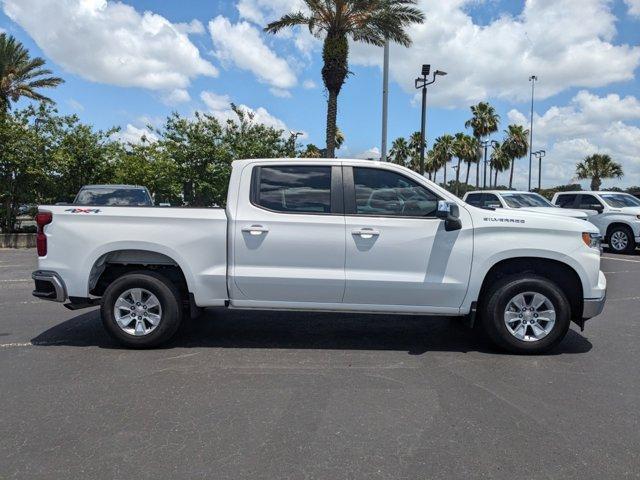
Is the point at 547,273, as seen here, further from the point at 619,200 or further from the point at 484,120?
the point at 484,120

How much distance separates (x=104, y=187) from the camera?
541 inches

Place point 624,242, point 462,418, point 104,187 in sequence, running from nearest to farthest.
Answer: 1. point 462,418
2. point 104,187
3. point 624,242

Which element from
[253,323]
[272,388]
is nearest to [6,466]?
[272,388]

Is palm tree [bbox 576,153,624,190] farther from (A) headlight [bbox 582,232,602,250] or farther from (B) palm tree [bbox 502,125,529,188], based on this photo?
(A) headlight [bbox 582,232,602,250]

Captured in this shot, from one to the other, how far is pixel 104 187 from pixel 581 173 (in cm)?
5879

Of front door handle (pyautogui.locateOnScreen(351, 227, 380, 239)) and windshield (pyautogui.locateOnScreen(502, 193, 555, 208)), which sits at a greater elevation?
windshield (pyautogui.locateOnScreen(502, 193, 555, 208))

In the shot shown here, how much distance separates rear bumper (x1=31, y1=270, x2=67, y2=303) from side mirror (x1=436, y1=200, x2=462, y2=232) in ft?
12.8

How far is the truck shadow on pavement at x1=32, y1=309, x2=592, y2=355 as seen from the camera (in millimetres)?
5848

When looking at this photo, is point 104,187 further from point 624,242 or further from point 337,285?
point 624,242

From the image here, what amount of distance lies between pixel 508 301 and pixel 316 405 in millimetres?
2367

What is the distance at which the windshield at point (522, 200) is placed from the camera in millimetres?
14961

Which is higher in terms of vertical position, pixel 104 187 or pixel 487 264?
pixel 104 187

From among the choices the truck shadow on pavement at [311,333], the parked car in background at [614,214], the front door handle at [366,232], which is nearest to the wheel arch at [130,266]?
the truck shadow on pavement at [311,333]

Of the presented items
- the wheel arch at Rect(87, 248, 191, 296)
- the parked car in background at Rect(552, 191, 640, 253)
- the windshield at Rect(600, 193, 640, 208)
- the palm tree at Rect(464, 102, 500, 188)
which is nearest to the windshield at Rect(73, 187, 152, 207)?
the wheel arch at Rect(87, 248, 191, 296)
